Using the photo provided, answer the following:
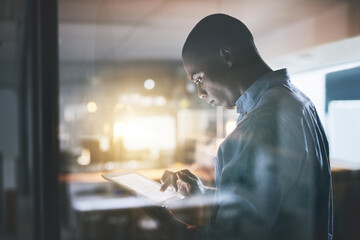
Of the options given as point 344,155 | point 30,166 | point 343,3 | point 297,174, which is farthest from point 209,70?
point 343,3

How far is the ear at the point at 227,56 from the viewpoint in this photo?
81 cm

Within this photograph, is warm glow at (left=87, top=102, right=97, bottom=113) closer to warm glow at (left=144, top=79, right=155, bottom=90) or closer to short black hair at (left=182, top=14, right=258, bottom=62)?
short black hair at (left=182, top=14, right=258, bottom=62)

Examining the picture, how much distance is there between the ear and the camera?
81 centimetres

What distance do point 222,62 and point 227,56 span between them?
0.07ft

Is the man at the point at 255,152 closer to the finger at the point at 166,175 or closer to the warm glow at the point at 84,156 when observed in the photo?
the finger at the point at 166,175

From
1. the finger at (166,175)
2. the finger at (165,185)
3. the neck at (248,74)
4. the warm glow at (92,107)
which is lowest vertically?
the finger at (165,185)

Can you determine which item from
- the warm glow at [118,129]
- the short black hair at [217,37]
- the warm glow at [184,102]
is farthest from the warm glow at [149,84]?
the short black hair at [217,37]

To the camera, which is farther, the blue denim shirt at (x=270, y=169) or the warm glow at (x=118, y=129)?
the warm glow at (x=118, y=129)

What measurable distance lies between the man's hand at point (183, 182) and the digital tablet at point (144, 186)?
0.06 ft

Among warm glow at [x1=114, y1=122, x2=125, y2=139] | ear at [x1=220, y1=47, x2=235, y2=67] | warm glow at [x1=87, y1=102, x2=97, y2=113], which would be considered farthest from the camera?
warm glow at [x1=114, y1=122, x2=125, y2=139]

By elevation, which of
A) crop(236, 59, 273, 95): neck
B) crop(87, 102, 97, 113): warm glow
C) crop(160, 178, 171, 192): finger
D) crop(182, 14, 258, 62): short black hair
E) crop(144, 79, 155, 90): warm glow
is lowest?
crop(160, 178, 171, 192): finger

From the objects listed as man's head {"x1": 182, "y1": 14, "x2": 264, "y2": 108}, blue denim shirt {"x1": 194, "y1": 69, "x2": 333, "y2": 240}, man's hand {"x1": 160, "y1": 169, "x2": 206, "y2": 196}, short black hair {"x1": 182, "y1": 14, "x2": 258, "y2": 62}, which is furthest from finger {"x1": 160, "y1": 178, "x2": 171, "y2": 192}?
short black hair {"x1": 182, "y1": 14, "x2": 258, "y2": 62}

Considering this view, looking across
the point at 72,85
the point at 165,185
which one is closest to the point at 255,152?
the point at 165,185

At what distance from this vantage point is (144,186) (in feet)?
2.72
